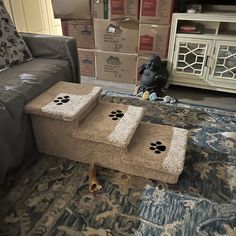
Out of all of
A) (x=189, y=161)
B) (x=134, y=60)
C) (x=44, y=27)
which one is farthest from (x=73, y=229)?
(x=44, y=27)

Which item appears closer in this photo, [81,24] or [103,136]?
→ [103,136]

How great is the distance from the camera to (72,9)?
2373mm

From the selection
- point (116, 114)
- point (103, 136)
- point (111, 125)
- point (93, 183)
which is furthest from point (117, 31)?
point (93, 183)

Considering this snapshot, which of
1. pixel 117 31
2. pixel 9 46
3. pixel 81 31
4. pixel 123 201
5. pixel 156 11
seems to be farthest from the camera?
pixel 81 31

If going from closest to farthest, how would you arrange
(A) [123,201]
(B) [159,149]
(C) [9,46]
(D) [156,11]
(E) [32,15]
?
(A) [123,201] → (B) [159,149] → (C) [9,46] → (D) [156,11] → (E) [32,15]

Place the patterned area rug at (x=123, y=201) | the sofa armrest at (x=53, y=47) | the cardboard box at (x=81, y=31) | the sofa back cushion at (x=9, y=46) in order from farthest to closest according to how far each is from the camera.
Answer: the cardboard box at (x=81, y=31), the sofa armrest at (x=53, y=47), the sofa back cushion at (x=9, y=46), the patterned area rug at (x=123, y=201)

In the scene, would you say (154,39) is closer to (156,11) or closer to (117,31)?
(156,11)

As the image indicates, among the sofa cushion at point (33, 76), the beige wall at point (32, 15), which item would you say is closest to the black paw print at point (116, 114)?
the sofa cushion at point (33, 76)

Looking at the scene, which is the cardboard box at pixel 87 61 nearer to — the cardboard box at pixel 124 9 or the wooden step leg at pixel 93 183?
the cardboard box at pixel 124 9

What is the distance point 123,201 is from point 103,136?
36cm

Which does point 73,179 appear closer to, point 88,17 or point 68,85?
point 68,85

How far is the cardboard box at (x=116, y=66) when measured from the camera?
2456 mm

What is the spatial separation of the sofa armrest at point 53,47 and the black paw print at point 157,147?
3.20ft

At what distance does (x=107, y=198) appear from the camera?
1259 millimetres
